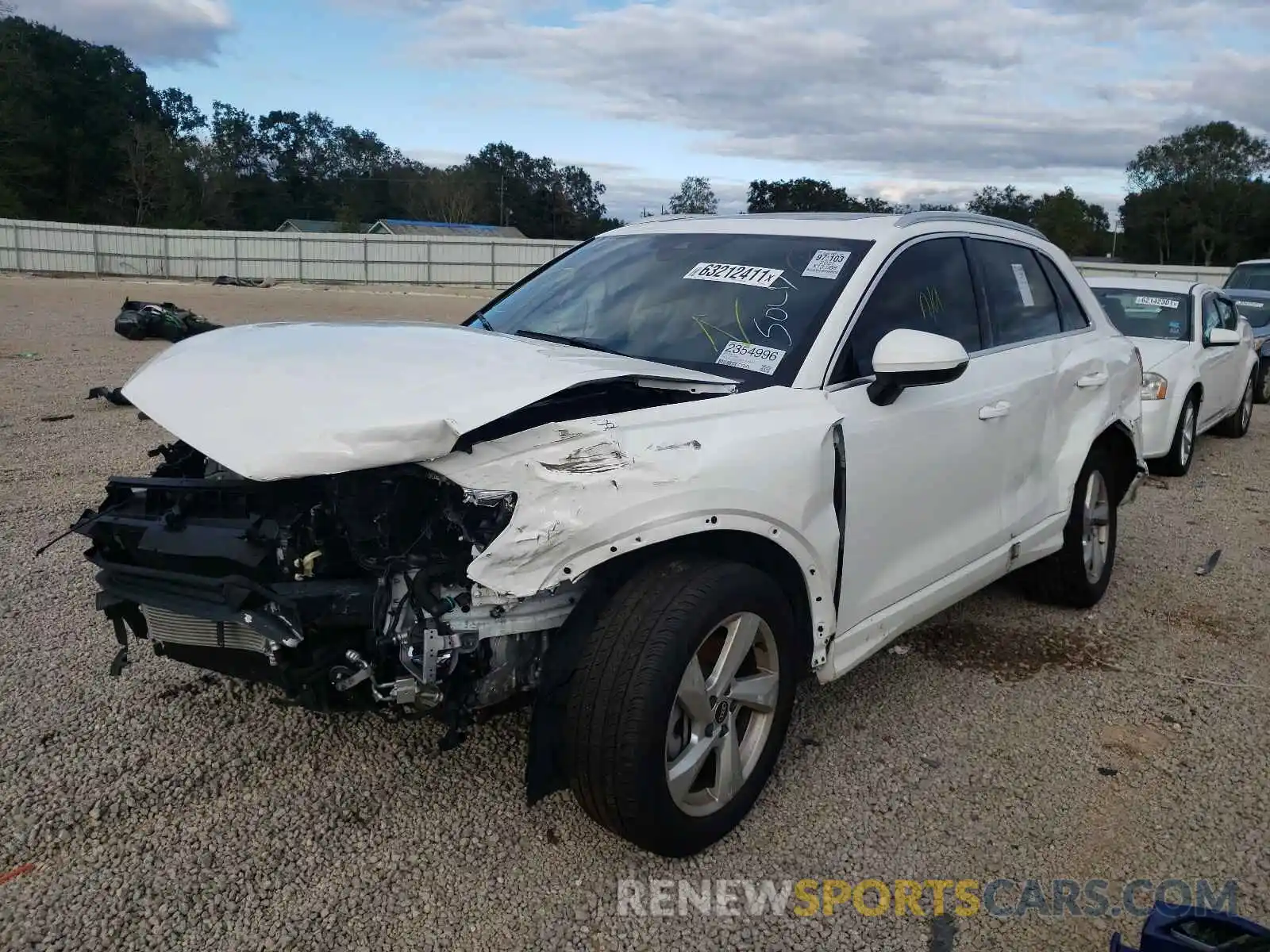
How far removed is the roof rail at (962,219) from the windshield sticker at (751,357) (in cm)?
87

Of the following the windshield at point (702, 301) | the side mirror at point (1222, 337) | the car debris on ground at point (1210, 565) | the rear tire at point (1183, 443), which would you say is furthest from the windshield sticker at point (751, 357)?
the side mirror at point (1222, 337)

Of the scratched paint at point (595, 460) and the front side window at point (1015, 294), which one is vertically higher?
the front side window at point (1015, 294)

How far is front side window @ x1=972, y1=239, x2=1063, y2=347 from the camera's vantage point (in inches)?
159

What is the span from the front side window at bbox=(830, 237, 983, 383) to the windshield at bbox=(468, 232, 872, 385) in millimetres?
138

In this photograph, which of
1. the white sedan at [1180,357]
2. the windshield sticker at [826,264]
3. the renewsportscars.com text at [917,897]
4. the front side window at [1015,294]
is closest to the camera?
the renewsportscars.com text at [917,897]

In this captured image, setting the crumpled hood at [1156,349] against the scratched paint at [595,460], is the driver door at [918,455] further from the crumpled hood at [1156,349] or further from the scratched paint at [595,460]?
the crumpled hood at [1156,349]

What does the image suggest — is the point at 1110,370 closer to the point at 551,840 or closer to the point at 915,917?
the point at 915,917

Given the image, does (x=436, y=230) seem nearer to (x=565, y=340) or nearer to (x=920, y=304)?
(x=565, y=340)

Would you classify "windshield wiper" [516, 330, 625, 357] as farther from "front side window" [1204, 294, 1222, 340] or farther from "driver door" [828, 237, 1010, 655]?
"front side window" [1204, 294, 1222, 340]

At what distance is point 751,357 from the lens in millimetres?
3178

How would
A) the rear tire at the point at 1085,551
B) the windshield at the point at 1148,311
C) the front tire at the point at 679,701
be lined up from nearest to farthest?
the front tire at the point at 679,701 < the rear tire at the point at 1085,551 < the windshield at the point at 1148,311

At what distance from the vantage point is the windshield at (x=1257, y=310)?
13.2 metres

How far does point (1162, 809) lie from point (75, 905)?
3.17 metres

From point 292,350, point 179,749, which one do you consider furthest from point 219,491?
point 179,749
